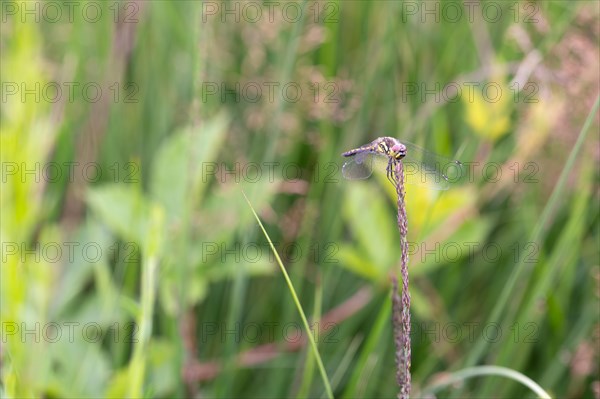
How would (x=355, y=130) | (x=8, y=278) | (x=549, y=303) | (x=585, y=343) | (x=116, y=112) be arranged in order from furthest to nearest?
(x=116, y=112) < (x=355, y=130) < (x=549, y=303) < (x=585, y=343) < (x=8, y=278)

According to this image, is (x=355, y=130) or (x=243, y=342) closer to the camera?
(x=243, y=342)

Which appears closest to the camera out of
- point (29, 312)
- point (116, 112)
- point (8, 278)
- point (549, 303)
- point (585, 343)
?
point (8, 278)

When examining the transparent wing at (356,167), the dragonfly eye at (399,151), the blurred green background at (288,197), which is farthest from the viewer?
the blurred green background at (288,197)

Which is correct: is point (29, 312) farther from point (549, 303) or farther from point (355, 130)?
point (549, 303)

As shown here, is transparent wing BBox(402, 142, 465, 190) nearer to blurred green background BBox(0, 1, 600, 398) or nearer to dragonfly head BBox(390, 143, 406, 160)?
blurred green background BBox(0, 1, 600, 398)

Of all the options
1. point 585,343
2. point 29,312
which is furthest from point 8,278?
point 585,343

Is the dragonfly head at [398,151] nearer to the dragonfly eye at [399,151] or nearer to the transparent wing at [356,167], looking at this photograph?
the dragonfly eye at [399,151]

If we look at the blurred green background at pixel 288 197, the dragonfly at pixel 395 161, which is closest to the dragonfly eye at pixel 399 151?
the dragonfly at pixel 395 161
